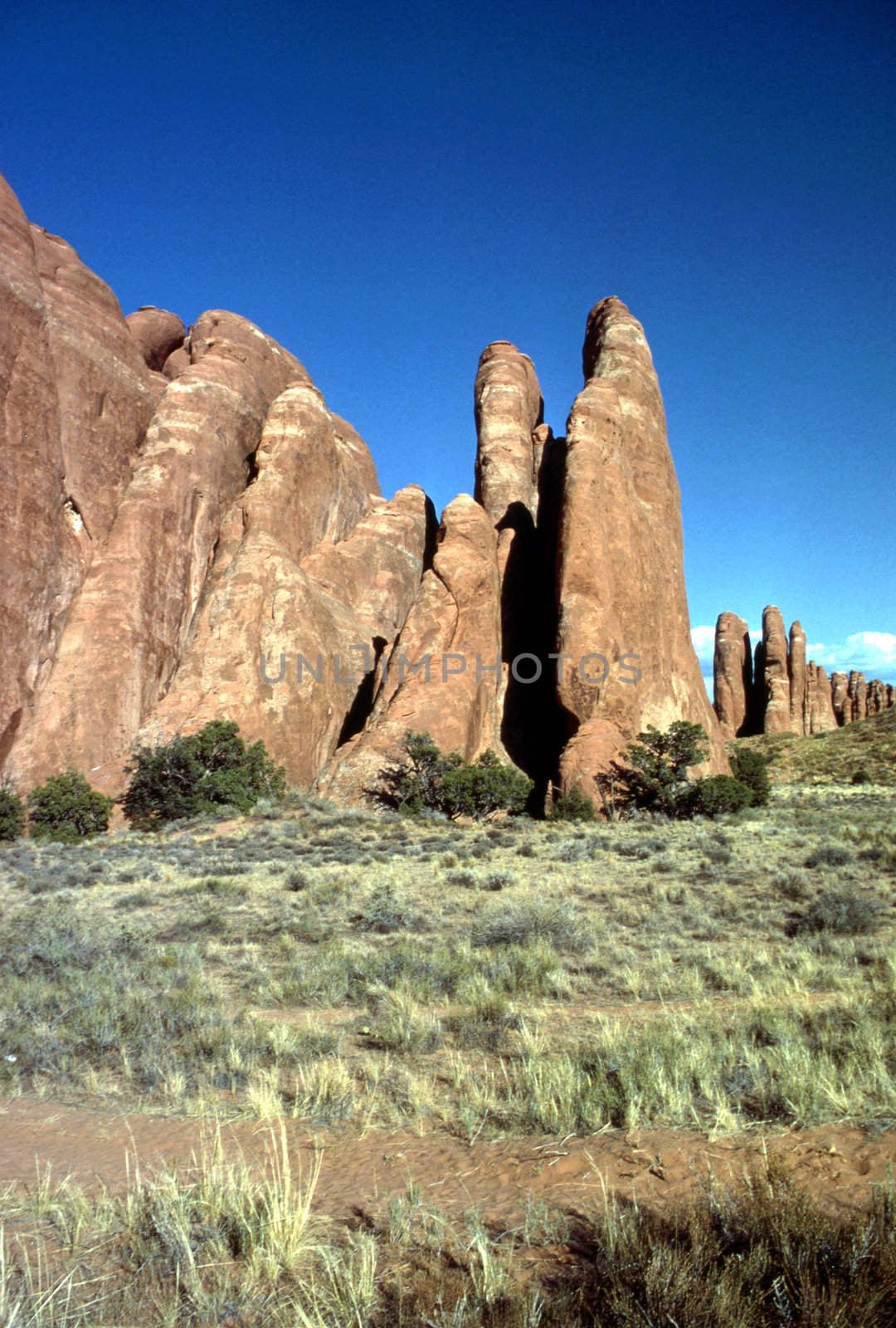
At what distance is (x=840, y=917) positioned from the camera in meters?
9.70

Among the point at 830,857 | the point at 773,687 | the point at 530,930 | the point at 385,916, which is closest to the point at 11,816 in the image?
the point at 385,916

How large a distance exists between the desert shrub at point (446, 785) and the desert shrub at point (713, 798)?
5.38 metres

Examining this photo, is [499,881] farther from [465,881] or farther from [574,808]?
[574,808]

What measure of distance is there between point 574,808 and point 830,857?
11.2 meters

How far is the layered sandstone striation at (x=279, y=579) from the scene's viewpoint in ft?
92.0

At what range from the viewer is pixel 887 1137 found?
3.93 m

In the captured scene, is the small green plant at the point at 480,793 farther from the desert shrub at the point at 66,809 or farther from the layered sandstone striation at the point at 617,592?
the desert shrub at the point at 66,809

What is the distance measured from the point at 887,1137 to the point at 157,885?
12800mm

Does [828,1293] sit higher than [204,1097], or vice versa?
[828,1293]

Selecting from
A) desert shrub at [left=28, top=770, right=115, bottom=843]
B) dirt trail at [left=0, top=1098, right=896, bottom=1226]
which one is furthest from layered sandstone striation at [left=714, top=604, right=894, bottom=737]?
dirt trail at [left=0, top=1098, right=896, bottom=1226]

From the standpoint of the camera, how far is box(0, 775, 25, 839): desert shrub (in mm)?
23188

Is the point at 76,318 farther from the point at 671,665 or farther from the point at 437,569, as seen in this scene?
the point at 671,665

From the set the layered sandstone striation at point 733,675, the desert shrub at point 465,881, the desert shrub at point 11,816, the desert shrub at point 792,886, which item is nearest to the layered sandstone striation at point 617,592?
the desert shrub at point 465,881

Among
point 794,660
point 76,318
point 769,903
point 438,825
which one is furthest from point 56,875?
point 794,660
